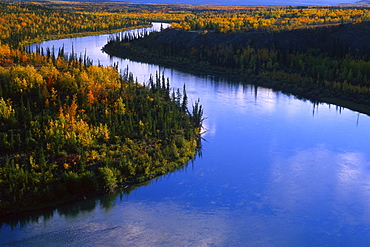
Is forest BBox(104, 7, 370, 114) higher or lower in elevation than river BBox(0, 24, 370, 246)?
higher

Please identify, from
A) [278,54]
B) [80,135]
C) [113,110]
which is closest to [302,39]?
[278,54]

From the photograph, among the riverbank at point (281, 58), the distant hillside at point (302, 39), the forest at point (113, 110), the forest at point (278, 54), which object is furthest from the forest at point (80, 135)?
the distant hillside at point (302, 39)

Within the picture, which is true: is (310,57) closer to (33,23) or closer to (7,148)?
(7,148)

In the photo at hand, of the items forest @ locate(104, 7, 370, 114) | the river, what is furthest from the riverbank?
the river

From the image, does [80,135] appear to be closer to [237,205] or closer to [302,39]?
A: [237,205]

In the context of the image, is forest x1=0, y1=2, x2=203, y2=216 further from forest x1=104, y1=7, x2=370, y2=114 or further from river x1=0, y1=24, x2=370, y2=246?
forest x1=104, y1=7, x2=370, y2=114

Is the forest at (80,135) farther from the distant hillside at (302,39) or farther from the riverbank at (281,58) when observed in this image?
the distant hillside at (302,39)

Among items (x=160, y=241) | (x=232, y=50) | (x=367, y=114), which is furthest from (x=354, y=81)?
(x=160, y=241)
